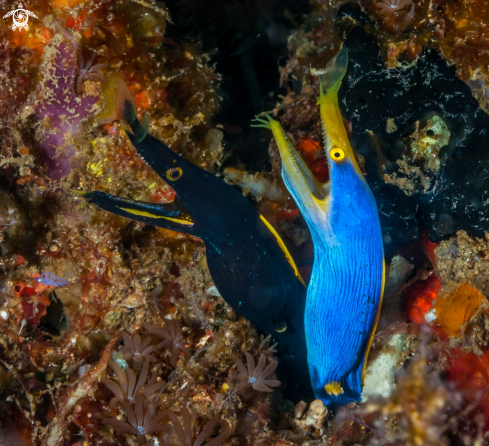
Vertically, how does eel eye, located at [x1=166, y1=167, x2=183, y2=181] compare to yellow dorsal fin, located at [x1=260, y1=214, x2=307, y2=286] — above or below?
above

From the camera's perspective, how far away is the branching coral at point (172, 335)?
8.40 feet

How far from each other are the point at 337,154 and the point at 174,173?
1126mm

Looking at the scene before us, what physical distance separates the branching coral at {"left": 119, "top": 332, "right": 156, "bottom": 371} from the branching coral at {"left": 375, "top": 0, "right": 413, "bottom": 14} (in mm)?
3198

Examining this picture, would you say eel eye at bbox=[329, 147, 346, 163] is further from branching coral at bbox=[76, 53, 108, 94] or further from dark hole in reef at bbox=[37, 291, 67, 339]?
dark hole in reef at bbox=[37, 291, 67, 339]

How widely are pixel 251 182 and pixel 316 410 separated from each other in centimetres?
202

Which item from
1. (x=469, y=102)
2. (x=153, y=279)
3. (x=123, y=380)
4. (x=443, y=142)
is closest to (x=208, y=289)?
(x=153, y=279)

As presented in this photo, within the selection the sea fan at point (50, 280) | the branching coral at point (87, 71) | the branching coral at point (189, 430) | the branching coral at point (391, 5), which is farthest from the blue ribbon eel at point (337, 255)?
the sea fan at point (50, 280)

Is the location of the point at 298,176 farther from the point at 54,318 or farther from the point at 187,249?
the point at 54,318

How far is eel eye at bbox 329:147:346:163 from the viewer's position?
229 centimetres

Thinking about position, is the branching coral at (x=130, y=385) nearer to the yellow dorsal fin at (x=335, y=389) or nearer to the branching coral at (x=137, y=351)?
the branching coral at (x=137, y=351)

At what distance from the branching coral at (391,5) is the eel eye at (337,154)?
1251mm

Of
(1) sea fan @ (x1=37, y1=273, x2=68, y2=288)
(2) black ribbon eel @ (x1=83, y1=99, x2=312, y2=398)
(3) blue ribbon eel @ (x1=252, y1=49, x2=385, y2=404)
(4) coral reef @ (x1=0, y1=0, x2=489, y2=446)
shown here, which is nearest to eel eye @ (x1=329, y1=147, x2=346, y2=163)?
(3) blue ribbon eel @ (x1=252, y1=49, x2=385, y2=404)

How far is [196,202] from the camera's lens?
2361 mm

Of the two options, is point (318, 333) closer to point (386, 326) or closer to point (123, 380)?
point (386, 326)
